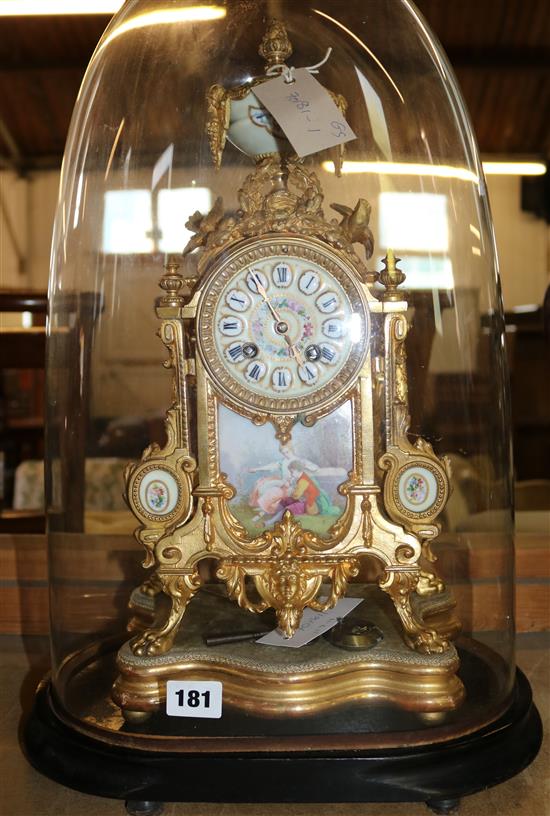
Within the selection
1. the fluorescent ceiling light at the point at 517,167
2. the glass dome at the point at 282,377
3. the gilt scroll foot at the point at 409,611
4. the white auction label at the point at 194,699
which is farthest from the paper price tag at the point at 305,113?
the fluorescent ceiling light at the point at 517,167

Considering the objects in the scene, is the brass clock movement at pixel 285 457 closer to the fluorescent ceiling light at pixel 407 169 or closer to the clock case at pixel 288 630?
the clock case at pixel 288 630

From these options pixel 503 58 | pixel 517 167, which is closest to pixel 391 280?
pixel 503 58

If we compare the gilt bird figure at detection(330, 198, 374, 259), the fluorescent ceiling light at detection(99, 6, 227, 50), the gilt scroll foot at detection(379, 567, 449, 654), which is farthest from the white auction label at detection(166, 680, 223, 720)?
the fluorescent ceiling light at detection(99, 6, 227, 50)

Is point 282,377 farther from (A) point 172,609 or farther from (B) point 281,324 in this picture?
(A) point 172,609

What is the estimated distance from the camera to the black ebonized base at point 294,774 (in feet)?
2.64

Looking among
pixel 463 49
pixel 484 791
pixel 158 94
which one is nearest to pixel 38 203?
pixel 463 49

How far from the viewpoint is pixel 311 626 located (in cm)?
98

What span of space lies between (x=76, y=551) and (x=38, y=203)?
653 centimetres

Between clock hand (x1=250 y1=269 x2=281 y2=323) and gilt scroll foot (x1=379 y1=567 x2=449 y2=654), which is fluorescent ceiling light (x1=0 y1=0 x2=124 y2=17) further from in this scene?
gilt scroll foot (x1=379 y1=567 x2=449 y2=654)

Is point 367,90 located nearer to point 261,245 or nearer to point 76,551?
point 261,245

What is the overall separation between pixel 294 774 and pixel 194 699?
12 centimetres

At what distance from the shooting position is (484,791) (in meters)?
0.87

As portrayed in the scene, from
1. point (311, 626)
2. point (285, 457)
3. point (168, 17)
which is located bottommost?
point (311, 626)

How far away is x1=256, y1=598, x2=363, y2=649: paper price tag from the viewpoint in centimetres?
95
